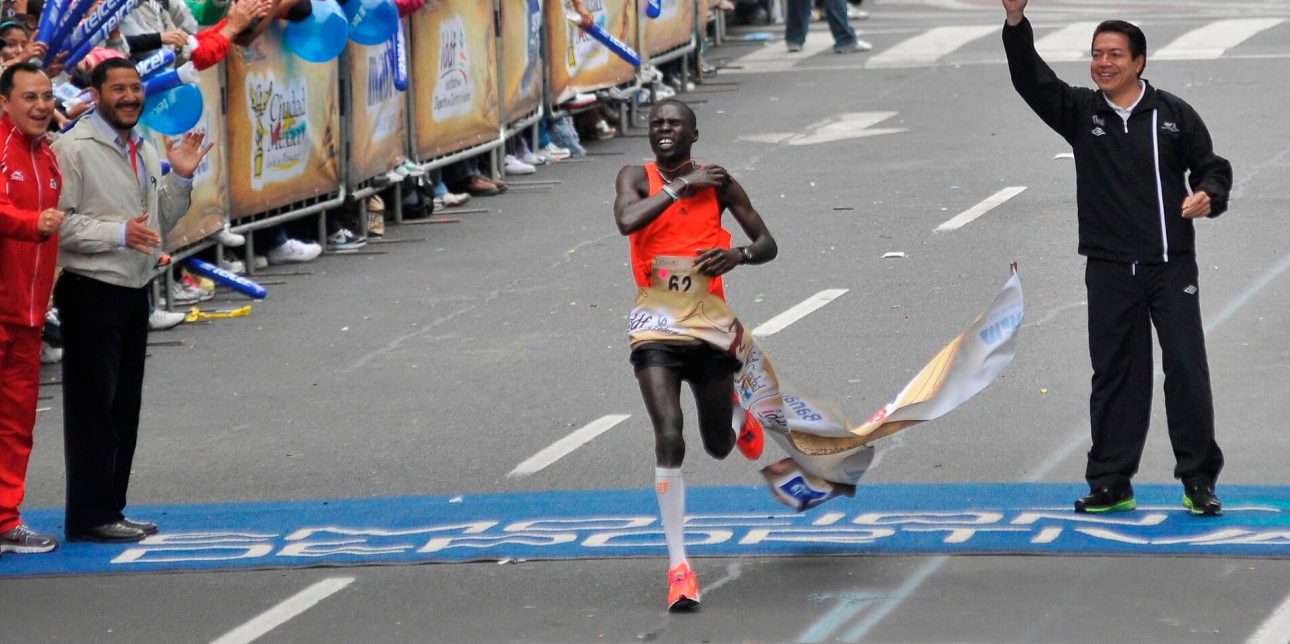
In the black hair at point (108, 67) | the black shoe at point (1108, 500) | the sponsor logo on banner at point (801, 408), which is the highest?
the black hair at point (108, 67)

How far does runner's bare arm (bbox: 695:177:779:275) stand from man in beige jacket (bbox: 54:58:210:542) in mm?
2390

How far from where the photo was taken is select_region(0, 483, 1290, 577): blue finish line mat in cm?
827

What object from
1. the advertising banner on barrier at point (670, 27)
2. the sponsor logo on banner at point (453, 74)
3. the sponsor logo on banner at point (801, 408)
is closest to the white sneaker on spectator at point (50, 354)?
the sponsor logo on banner at point (453, 74)

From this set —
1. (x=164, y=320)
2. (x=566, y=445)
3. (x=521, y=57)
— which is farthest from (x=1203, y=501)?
(x=521, y=57)

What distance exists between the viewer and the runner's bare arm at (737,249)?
25.7ft

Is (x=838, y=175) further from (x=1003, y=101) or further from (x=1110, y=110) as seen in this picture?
(x=1110, y=110)

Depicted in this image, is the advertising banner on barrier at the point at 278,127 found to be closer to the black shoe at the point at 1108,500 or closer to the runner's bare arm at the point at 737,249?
the runner's bare arm at the point at 737,249

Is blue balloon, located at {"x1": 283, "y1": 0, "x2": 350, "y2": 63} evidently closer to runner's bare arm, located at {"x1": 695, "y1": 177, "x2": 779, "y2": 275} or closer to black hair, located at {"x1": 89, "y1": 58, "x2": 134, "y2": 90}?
black hair, located at {"x1": 89, "y1": 58, "x2": 134, "y2": 90}

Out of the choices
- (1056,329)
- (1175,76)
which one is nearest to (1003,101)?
(1175,76)

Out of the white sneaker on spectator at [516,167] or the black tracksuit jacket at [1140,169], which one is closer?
the black tracksuit jacket at [1140,169]

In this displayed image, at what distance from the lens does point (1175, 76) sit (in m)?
22.4

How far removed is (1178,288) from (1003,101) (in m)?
13.7

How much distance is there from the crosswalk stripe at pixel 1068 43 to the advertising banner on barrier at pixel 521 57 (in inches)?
274

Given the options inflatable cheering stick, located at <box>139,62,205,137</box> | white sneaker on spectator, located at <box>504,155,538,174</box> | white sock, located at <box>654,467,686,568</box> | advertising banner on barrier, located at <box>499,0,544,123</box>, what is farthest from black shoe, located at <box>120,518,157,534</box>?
white sneaker on spectator, located at <box>504,155,538,174</box>
